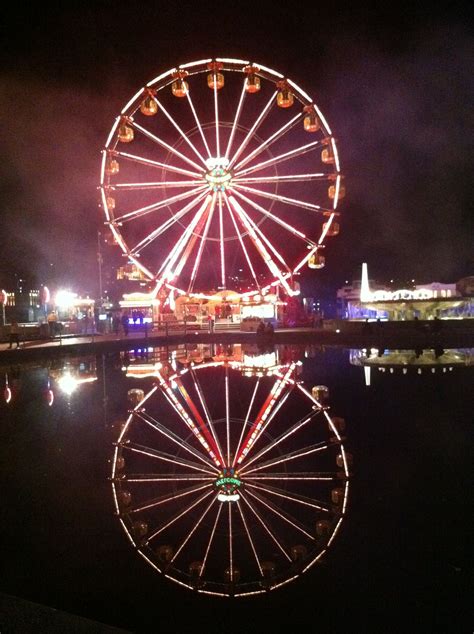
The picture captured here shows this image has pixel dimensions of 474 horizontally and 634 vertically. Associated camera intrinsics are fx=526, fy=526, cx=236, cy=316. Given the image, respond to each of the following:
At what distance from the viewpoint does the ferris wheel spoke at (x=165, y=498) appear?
3906 millimetres

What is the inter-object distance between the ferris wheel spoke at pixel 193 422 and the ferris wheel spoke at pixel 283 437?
1.21ft

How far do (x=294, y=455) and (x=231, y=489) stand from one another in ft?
3.84

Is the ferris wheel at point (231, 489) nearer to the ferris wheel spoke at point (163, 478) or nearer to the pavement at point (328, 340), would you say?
the ferris wheel spoke at point (163, 478)

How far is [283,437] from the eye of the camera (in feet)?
19.3

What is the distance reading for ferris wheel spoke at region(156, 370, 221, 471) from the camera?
17.7 ft

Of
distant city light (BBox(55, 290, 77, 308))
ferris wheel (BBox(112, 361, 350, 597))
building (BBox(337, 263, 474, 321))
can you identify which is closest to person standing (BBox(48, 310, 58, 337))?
distant city light (BBox(55, 290, 77, 308))

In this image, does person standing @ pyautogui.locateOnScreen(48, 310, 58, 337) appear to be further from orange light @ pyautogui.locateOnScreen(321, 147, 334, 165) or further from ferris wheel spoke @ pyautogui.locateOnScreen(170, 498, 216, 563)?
ferris wheel spoke @ pyautogui.locateOnScreen(170, 498, 216, 563)

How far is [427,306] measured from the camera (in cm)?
2906

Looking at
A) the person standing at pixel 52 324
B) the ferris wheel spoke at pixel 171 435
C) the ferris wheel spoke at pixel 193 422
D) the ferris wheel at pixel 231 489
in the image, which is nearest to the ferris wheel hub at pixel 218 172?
the person standing at pixel 52 324

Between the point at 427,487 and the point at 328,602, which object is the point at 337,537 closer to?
the point at 328,602

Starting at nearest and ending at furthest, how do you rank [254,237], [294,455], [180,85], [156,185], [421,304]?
[294,455] < [180,85] < [156,185] < [254,237] < [421,304]

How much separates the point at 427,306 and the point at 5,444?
26.7 m

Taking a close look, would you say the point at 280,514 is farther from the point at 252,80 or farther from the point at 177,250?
the point at 177,250

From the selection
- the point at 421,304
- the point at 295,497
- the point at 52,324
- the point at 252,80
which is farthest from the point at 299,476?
the point at 421,304
